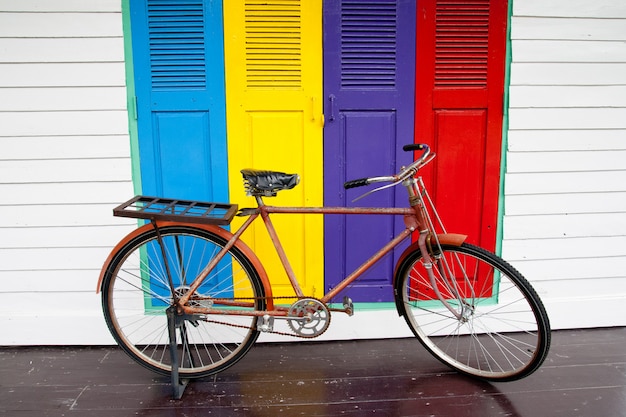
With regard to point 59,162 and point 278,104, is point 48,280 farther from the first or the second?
point 278,104

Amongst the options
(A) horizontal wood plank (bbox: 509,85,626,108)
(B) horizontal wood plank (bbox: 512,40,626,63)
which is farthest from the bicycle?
(B) horizontal wood plank (bbox: 512,40,626,63)

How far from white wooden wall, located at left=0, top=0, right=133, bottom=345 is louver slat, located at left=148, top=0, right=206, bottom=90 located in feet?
Answer: 0.59

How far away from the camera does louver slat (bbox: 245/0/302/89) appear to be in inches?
105

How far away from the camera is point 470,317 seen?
114 inches

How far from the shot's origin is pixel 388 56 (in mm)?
2729

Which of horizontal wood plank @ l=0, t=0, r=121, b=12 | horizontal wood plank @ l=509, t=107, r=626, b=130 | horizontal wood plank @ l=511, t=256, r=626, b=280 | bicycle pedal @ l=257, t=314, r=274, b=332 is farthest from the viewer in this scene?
horizontal wood plank @ l=511, t=256, r=626, b=280

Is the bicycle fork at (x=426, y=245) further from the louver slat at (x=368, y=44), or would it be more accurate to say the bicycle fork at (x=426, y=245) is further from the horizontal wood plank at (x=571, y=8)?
the horizontal wood plank at (x=571, y=8)

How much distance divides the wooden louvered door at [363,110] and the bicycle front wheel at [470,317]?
394mm

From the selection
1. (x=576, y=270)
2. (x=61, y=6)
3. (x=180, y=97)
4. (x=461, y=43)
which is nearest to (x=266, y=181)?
(x=180, y=97)

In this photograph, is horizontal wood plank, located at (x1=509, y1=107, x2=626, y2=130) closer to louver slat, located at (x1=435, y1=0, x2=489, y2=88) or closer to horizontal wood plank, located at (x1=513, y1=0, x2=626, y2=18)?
louver slat, located at (x1=435, y1=0, x2=489, y2=88)

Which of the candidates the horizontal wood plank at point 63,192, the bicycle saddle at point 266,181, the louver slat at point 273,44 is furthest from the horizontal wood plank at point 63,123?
the bicycle saddle at point 266,181

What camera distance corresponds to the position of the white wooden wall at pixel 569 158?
9.11 ft

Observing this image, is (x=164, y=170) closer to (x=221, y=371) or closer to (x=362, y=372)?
(x=221, y=371)

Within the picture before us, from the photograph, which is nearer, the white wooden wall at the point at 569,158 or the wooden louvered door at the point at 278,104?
the wooden louvered door at the point at 278,104
